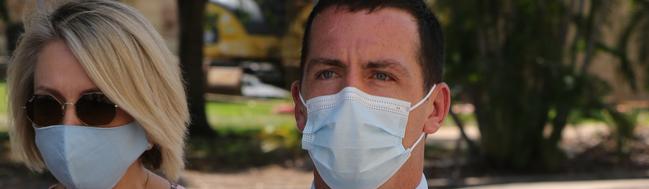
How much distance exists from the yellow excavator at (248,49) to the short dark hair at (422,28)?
18.9 m

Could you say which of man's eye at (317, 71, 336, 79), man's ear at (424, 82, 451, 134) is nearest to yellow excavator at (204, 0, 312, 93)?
man's ear at (424, 82, 451, 134)

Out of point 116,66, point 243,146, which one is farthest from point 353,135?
point 243,146

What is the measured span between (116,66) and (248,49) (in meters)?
24.8

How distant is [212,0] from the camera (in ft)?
73.3

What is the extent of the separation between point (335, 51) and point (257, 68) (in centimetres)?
2508

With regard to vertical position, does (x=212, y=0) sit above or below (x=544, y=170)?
below

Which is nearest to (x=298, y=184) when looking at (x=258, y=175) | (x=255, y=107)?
(x=258, y=175)

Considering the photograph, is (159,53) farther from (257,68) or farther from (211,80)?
(257,68)

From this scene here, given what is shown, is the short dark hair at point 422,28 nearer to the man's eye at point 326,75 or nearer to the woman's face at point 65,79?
the man's eye at point 326,75

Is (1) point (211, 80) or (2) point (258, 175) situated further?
(1) point (211, 80)

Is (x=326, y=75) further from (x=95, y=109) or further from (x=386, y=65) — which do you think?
(x=95, y=109)

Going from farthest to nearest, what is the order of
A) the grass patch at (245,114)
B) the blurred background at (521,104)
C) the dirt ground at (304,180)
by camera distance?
the grass patch at (245,114)
the blurred background at (521,104)
the dirt ground at (304,180)

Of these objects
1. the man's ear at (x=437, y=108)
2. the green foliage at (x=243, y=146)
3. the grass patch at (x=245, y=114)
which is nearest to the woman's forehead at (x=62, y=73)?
the man's ear at (x=437, y=108)

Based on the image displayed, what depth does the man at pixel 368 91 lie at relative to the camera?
8.09 ft
